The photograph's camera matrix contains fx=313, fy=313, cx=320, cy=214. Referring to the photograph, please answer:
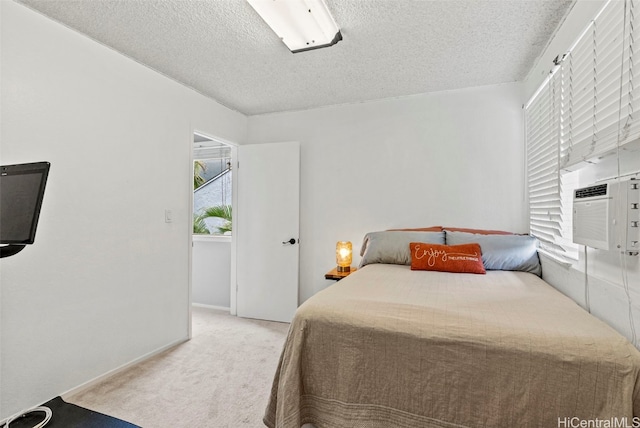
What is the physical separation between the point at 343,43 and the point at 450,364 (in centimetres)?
214

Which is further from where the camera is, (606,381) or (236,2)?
(236,2)

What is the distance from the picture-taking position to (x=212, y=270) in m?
4.21

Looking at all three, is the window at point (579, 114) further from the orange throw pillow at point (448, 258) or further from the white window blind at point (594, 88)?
the orange throw pillow at point (448, 258)

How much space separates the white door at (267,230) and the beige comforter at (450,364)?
201cm

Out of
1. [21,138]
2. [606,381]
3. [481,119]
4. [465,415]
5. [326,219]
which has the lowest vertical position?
[465,415]

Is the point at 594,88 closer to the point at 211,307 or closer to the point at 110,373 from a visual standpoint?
the point at 110,373

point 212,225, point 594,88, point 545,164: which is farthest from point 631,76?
point 212,225

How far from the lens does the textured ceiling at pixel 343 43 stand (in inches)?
75.1

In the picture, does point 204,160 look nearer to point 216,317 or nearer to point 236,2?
point 216,317

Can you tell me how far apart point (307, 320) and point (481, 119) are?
269cm

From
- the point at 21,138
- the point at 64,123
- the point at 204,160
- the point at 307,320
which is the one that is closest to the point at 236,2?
the point at 64,123

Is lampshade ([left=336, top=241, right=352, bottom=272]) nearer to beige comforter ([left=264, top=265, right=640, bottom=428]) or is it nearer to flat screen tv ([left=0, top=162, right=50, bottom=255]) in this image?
beige comforter ([left=264, top=265, right=640, bottom=428])

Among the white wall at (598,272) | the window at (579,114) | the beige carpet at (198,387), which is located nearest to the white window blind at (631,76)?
the window at (579,114)

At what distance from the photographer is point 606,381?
3.51 ft
